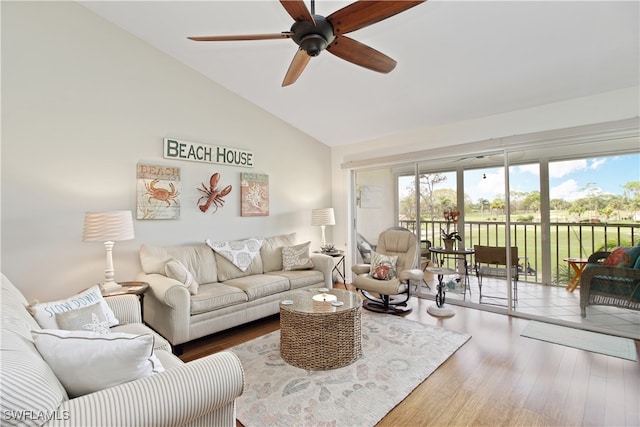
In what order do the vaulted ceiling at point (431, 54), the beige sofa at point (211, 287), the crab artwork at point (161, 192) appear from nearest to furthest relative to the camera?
1. the vaulted ceiling at point (431, 54)
2. the beige sofa at point (211, 287)
3. the crab artwork at point (161, 192)

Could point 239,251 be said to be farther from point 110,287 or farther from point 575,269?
point 575,269

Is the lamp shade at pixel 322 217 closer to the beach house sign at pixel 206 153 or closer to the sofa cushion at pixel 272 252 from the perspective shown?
the sofa cushion at pixel 272 252

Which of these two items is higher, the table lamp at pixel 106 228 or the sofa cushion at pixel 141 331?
the table lamp at pixel 106 228

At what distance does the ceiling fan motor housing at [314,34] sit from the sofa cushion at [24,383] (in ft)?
5.89

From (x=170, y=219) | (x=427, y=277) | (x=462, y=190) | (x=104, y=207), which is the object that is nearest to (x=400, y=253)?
(x=427, y=277)

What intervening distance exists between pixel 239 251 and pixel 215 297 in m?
0.93

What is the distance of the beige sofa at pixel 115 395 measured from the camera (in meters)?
0.85

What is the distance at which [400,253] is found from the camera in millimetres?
4027

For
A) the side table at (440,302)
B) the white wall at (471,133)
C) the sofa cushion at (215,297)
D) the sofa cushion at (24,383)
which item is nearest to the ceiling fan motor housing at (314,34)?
the sofa cushion at (24,383)

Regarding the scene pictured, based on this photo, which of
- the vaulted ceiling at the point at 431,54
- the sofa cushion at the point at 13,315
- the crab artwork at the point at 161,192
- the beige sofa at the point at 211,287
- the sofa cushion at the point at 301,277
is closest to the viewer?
the sofa cushion at the point at 13,315

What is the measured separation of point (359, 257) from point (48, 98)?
447 centimetres

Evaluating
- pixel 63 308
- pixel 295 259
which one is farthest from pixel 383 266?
pixel 63 308

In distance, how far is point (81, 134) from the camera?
2957 mm

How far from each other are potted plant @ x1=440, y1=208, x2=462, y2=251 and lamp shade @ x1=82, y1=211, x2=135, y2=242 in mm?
3898
